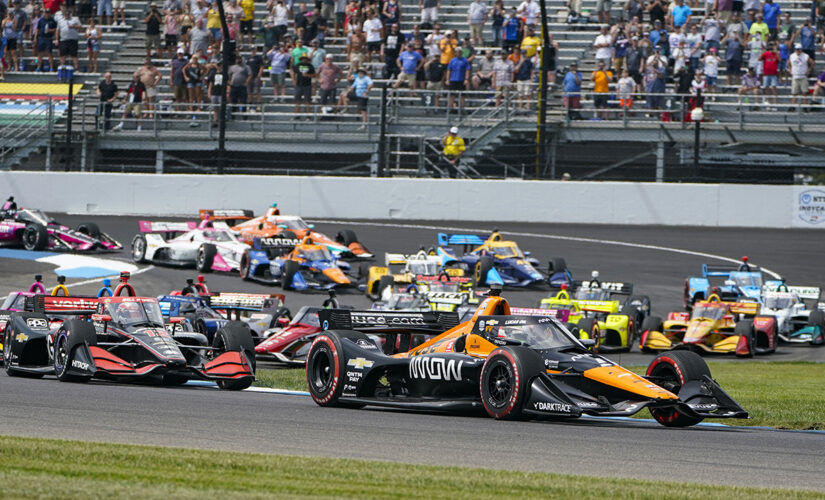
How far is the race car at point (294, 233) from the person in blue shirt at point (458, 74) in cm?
739

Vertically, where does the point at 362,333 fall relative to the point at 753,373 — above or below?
above

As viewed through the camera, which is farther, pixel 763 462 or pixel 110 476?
pixel 763 462

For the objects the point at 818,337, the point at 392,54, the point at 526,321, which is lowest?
the point at 818,337

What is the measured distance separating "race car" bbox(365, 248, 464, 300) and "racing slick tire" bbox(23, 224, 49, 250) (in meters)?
7.84

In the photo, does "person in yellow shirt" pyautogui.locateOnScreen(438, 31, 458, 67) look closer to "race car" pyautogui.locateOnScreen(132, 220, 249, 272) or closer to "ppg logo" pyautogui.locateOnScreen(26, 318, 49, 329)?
"race car" pyautogui.locateOnScreen(132, 220, 249, 272)

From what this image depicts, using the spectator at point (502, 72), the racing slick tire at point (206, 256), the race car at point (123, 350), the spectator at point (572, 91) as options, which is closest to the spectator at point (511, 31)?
the spectator at point (502, 72)

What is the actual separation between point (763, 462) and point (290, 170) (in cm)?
2855

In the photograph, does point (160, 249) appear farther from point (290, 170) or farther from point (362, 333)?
point (362, 333)

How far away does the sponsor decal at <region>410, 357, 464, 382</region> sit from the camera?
12.9 metres

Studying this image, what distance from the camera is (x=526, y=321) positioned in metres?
13.2

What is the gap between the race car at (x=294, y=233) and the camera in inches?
1187

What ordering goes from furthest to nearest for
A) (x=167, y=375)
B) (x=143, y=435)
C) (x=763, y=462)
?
(x=167, y=375) → (x=143, y=435) → (x=763, y=462)

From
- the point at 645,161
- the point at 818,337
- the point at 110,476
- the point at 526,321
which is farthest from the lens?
the point at 645,161

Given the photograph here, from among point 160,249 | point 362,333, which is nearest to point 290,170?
point 160,249
